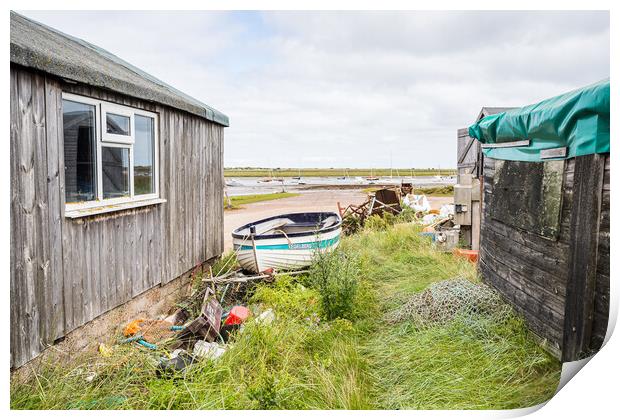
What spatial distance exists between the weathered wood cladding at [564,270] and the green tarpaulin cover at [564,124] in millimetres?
127

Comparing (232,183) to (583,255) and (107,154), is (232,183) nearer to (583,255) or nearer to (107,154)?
(107,154)

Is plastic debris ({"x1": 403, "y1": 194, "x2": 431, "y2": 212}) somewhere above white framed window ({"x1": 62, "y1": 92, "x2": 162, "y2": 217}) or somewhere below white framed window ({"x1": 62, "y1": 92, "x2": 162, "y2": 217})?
below

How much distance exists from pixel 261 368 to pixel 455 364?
1641 mm

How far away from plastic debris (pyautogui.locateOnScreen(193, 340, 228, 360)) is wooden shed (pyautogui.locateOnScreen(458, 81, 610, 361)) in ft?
9.38

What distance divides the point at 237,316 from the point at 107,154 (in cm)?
224

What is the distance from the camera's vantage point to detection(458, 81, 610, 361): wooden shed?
3256mm

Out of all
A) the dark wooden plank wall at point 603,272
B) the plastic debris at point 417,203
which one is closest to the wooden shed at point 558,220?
the dark wooden plank wall at point 603,272

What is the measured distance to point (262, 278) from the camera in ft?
24.0

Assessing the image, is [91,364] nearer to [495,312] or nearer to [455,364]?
[455,364]

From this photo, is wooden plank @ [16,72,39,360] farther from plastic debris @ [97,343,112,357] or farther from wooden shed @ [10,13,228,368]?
plastic debris @ [97,343,112,357]

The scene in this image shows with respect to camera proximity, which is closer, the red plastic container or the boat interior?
the red plastic container

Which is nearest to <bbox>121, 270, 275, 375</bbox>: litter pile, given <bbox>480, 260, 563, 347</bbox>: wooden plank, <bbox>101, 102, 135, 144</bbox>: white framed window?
<bbox>101, 102, 135, 144</bbox>: white framed window

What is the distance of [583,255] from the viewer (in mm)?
3400

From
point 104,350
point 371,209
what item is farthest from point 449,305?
point 371,209
